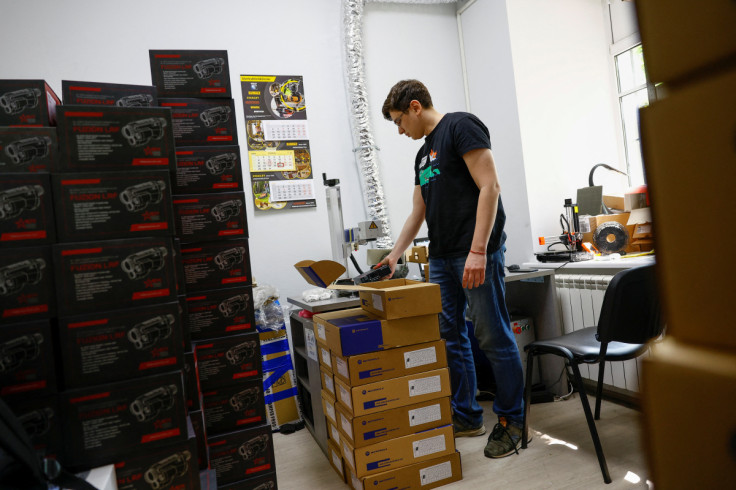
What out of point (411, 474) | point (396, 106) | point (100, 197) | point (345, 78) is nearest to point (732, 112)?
point (100, 197)

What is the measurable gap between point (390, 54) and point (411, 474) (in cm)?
281

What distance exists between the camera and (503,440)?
1962 millimetres

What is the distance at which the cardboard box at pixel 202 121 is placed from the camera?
5.20 ft

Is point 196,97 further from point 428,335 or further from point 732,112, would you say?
point 732,112

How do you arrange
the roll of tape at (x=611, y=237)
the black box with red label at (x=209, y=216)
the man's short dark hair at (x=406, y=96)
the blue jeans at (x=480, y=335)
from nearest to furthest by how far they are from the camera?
the black box with red label at (x=209, y=216), the blue jeans at (x=480, y=335), the man's short dark hair at (x=406, y=96), the roll of tape at (x=611, y=237)

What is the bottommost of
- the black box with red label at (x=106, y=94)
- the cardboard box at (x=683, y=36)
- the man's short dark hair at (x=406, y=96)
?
the cardboard box at (x=683, y=36)

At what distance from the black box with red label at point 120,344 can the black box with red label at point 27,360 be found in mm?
32

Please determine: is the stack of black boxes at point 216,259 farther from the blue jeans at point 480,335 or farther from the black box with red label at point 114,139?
the blue jeans at point 480,335

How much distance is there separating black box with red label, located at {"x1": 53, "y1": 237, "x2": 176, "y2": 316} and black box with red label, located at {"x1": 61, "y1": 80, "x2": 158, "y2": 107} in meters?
0.49

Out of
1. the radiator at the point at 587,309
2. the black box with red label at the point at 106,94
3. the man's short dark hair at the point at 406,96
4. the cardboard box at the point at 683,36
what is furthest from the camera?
the radiator at the point at 587,309

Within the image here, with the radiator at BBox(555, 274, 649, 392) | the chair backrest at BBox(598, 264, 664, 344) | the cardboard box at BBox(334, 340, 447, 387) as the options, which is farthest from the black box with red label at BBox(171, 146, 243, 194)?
the radiator at BBox(555, 274, 649, 392)

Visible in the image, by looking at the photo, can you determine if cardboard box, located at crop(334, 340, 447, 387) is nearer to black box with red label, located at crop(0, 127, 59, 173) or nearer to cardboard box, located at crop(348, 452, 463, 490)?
cardboard box, located at crop(348, 452, 463, 490)

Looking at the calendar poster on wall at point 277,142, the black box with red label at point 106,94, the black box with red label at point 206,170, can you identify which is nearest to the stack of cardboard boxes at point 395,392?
the black box with red label at point 206,170

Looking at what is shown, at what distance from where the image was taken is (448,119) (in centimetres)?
197
